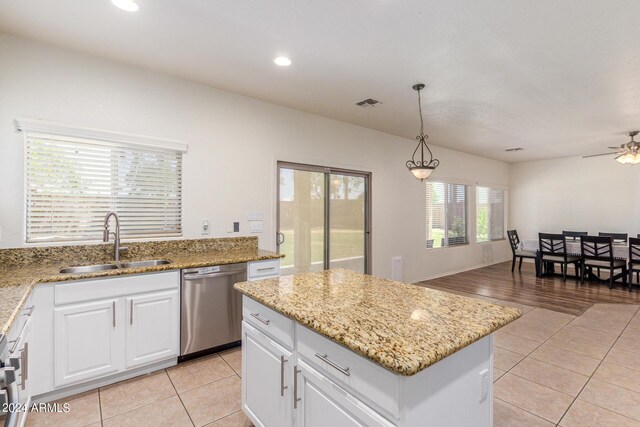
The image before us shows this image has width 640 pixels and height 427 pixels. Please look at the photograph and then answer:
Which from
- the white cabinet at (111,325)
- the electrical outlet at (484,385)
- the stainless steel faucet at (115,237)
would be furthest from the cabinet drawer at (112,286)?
the electrical outlet at (484,385)

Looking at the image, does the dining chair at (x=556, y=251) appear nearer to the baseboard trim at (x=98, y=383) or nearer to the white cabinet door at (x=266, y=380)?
the white cabinet door at (x=266, y=380)

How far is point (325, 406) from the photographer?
131 centimetres

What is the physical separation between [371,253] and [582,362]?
2.81 meters

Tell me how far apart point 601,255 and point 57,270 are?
757 cm

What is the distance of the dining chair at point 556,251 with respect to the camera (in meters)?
5.95

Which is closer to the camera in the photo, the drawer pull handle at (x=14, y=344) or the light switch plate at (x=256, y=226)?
the drawer pull handle at (x=14, y=344)

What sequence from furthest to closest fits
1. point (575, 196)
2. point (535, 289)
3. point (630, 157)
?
point (575, 196) < point (535, 289) < point (630, 157)

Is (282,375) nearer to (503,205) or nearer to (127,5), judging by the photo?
(127,5)

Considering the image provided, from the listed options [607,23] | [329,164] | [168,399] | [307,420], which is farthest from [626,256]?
[168,399]

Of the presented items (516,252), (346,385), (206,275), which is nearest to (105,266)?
(206,275)

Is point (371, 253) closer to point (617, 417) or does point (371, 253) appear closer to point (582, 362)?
point (582, 362)

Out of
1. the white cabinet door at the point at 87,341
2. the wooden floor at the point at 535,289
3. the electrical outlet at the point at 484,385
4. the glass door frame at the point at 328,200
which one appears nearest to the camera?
the electrical outlet at the point at 484,385

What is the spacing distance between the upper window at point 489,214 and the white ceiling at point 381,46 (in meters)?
3.71

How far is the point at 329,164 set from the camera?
14.8 ft
